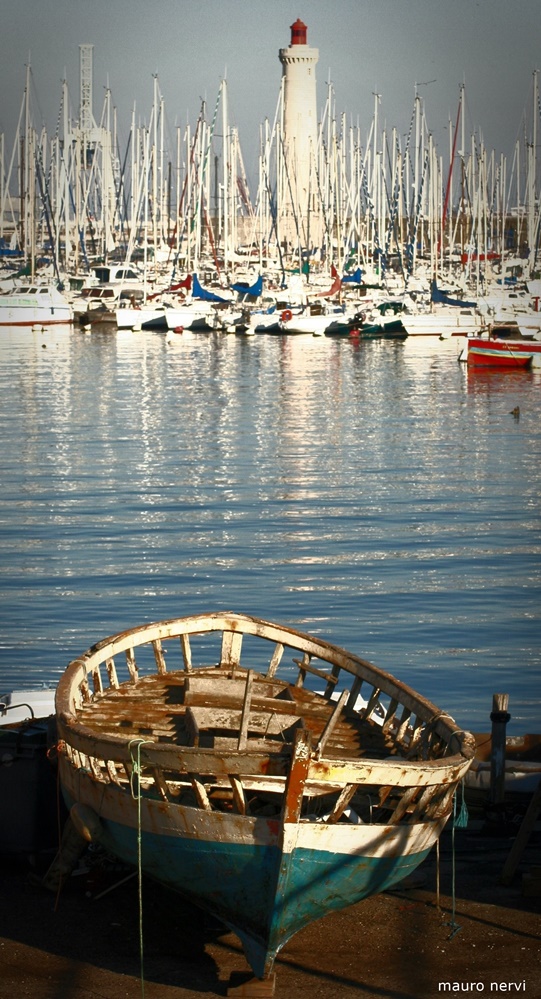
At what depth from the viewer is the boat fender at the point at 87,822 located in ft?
28.8

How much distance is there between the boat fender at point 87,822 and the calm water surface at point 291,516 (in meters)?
→ 6.51

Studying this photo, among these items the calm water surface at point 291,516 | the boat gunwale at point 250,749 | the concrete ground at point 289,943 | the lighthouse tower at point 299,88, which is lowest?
the calm water surface at point 291,516

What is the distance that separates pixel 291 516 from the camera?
28.4 meters

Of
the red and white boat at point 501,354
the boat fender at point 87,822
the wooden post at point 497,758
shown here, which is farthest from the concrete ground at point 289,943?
the red and white boat at point 501,354

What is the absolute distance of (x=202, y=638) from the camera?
18.7m

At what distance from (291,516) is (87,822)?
19.8 meters

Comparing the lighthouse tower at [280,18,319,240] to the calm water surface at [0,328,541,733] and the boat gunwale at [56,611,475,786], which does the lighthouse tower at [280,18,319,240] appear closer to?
the calm water surface at [0,328,541,733]

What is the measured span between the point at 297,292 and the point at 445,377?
2473 centimetres

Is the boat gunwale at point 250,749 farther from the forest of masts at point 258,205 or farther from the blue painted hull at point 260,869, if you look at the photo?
the forest of masts at point 258,205

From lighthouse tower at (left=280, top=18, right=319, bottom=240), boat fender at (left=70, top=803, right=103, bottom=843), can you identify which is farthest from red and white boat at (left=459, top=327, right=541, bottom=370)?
lighthouse tower at (left=280, top=18, right=319, bottom=240)

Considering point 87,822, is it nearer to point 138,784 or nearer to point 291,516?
point 138,784

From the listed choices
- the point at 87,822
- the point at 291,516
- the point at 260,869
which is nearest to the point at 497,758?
the point at 260,869

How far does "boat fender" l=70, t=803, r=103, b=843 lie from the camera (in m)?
8.78

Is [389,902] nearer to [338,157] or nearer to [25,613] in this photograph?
[25,613]
